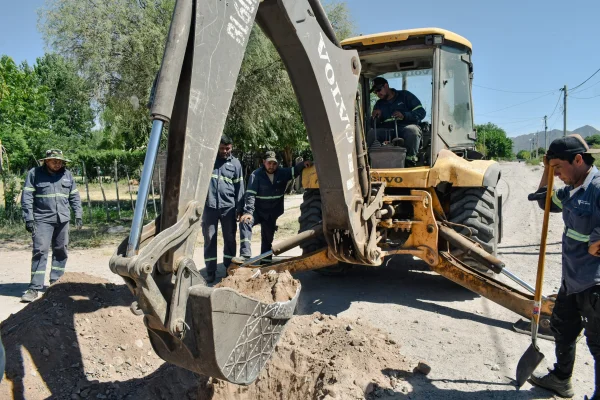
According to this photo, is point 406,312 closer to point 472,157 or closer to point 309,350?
point 309,350

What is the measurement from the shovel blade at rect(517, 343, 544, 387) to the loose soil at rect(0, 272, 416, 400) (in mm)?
798

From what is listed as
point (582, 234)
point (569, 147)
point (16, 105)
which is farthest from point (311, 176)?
point (16, 105)

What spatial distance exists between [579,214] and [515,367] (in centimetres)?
138

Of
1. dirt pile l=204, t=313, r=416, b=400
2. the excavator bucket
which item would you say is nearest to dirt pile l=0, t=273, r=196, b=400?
dirt pile l=204, t=313, r=416, b=400

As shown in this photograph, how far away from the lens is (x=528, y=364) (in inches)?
128

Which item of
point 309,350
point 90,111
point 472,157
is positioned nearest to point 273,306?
point 309,350

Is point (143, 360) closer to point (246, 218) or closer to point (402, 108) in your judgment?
point (246, 218)

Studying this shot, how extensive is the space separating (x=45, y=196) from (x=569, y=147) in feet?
18.9

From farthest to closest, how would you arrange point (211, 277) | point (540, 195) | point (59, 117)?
point (59, 117) < point (211, 277) < point (540, 195)

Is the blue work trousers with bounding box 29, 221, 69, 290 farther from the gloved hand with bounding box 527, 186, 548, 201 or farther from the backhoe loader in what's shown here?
the gloved hand with bounding box 527, 186, 548, 201

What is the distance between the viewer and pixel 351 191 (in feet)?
11.8

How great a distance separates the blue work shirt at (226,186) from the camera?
619 centimetres

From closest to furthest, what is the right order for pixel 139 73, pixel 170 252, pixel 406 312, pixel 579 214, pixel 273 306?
pixel 170 252, pixel 273 306, pixel 579 214, pixel 406 312, pixel 139 73

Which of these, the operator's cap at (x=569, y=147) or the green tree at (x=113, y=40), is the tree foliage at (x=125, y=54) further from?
the operator's cap at (x=569, y=147)
